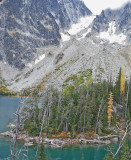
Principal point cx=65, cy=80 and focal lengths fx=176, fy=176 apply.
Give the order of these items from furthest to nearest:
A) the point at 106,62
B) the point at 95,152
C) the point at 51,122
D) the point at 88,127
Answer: the point at 106,62
the point at 51,122
the point at 88,127
the point at 95,152

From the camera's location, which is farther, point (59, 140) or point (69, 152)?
point (59, 140)

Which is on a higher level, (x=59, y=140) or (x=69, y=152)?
(x=59, y=140)

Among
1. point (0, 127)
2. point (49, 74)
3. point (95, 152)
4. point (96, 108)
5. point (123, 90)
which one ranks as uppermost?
point (49, 74)

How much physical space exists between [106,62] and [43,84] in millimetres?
66870

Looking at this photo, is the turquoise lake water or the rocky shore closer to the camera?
the turquoise lake water

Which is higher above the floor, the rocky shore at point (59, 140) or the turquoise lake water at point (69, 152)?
the rocky shore at point (59, 140)

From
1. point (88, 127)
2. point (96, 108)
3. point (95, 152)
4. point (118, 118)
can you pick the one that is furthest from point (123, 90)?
point (95, 152)

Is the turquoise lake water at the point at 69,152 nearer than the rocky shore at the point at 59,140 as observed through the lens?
Yes

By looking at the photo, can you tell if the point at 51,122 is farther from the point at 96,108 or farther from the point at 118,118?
the point at 118,118

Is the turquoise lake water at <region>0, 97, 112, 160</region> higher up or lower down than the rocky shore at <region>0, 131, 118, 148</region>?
lower down

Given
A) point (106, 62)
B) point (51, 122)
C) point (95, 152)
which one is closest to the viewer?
point (95, 152)

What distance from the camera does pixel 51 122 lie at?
60344mm

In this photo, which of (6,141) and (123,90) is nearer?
(6,141)

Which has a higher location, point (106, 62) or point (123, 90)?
point (106, 62)
